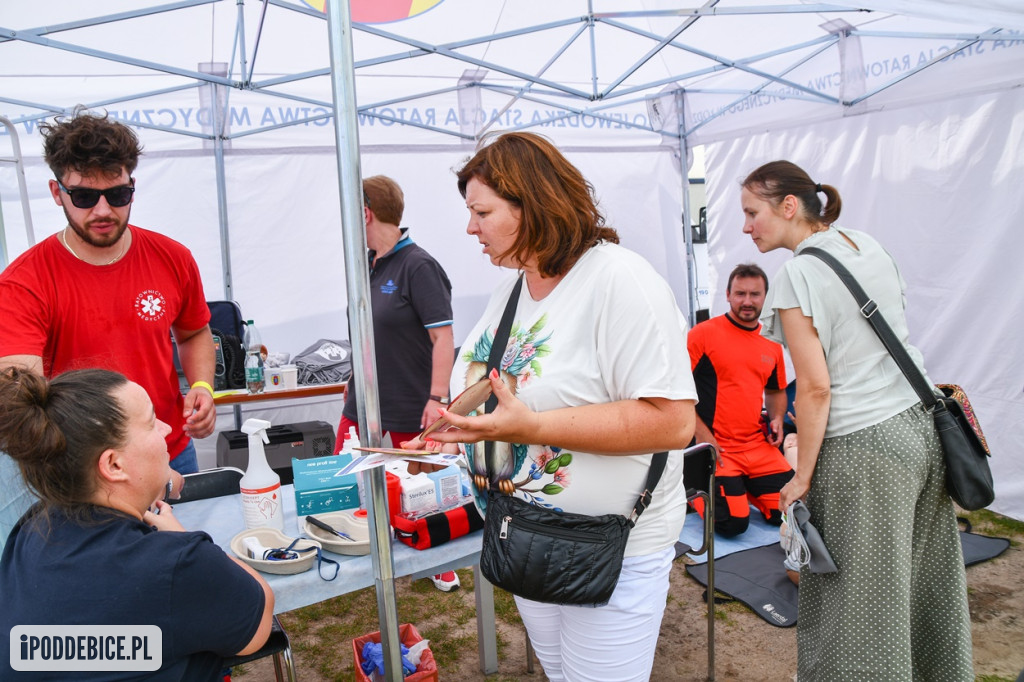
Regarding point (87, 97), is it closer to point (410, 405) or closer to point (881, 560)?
point (410, 405)

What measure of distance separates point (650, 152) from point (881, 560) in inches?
205

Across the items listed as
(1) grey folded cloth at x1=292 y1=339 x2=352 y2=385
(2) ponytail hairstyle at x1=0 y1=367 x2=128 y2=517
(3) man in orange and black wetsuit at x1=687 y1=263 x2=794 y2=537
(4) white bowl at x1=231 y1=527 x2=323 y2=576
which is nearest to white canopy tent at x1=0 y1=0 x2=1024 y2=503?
(1) grey folded cloth at x1=292 y1=339 x2=352 y2=385

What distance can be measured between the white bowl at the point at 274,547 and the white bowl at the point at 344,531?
Answer: 0.12 feet

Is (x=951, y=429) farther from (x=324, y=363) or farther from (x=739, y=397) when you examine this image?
(x=324, y=363)

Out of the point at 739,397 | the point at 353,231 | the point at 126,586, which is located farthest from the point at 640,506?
the point at 739,397

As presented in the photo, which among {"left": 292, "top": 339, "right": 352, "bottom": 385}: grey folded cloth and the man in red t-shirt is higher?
the man in red t-shirt

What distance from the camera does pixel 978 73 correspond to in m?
4.13

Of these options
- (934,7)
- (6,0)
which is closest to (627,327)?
(934,7)

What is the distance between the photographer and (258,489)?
1.78 meters

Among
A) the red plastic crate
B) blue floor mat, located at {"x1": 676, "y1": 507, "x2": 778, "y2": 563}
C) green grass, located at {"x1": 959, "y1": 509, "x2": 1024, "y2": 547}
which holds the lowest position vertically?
green grass, located at {"x1": 959, "y1": 509, "x2": 1024, "y2": 547}

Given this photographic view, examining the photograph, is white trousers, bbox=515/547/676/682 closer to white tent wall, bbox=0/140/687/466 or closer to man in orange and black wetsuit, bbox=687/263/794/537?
man in orange and black wetsuit, bbox=687/263/794/537

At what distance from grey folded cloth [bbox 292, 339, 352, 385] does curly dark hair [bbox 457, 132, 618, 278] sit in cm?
373

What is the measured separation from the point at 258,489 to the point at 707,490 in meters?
1.83

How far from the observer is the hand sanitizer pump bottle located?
1.78 m
